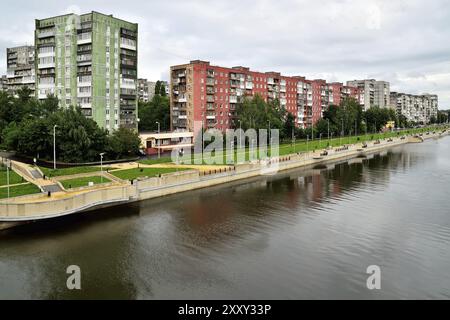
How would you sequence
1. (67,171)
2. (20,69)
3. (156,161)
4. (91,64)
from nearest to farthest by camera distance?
(67,171) → (156,161) → (91,64) → (20,69)

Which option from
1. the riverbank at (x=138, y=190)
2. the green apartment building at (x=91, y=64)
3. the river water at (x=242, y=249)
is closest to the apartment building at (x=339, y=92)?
the riverbank at (x=138, y=190)

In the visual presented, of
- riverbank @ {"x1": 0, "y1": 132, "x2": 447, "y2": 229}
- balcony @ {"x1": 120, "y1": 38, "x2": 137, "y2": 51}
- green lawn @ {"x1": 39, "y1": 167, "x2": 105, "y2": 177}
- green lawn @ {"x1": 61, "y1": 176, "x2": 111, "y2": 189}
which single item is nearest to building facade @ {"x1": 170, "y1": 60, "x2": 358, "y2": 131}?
balcony @ {"x1": 120, "y1": 38, "x2": 137, "y2": 51}

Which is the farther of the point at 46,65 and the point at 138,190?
the point at 46,65

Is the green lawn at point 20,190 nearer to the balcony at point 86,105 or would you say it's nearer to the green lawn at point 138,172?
the green lawn at point 138,172

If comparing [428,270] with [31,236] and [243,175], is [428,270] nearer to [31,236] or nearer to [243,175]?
[31,236]

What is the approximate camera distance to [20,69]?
129 m

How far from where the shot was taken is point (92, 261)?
3139cm

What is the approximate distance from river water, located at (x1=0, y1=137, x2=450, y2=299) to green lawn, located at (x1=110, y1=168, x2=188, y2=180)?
18.1ft

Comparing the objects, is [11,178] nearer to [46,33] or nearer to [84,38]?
[84,38]

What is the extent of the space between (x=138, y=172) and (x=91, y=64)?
2671 centimetres

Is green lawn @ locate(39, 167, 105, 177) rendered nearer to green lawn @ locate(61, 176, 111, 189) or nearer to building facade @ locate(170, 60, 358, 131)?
green lawn @ locate(61, 176, 111, 189)

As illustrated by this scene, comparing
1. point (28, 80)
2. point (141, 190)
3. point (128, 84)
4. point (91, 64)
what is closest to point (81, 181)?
point (141, 190)
